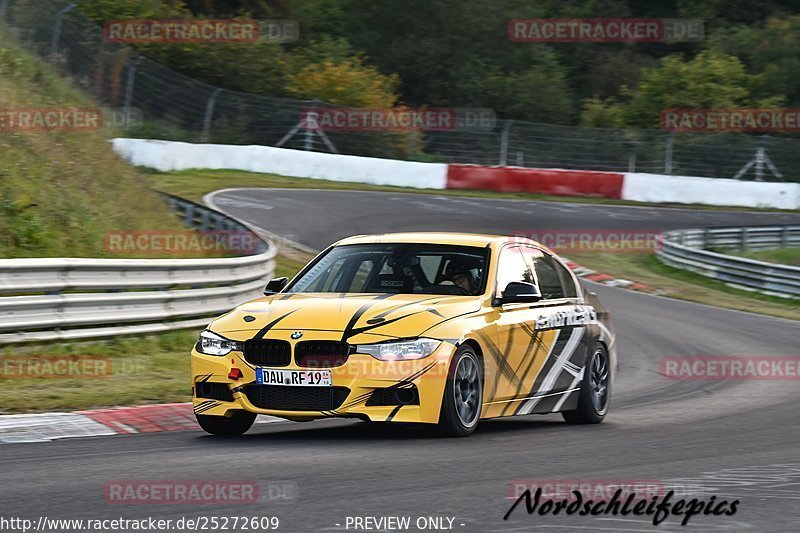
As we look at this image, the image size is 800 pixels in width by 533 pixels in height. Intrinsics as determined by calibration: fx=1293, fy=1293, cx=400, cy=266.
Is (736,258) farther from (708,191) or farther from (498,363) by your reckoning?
(498,363)

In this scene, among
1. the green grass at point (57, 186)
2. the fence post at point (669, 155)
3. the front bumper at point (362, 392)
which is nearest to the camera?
the front bumper at point (362, 392)

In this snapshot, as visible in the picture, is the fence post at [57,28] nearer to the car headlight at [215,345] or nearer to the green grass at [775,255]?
the green grass at [775,255]

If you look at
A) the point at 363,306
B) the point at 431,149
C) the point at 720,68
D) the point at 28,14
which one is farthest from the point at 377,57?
the point at 363,306

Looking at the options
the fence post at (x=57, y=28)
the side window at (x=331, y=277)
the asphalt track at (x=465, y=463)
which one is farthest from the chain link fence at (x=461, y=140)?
the side window at (x=331, y=277)

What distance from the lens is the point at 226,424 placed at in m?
8.67

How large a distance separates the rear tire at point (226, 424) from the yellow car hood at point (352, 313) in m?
0.60

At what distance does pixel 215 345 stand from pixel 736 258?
21.2 m

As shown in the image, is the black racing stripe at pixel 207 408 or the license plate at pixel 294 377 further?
the black racing stripe at pixel 207 408

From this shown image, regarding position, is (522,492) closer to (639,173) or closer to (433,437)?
(433,437)

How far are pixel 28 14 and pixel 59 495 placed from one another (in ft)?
73.1

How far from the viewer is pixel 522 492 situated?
249 inches

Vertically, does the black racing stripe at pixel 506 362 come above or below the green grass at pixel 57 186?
below

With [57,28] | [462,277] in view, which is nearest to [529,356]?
[462,277]

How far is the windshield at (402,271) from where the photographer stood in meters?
9.23
